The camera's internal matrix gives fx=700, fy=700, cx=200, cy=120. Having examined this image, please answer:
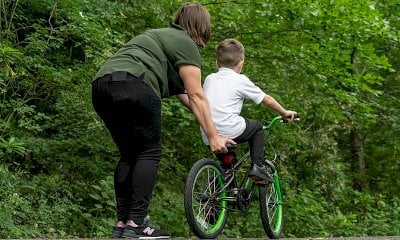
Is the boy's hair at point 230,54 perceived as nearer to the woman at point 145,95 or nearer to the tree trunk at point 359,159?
the woman at point 145,95

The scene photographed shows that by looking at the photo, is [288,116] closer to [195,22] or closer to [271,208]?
[271,208]

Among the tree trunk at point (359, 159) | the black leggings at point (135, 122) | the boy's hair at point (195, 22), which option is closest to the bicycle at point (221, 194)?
the black leggings at point (135, 122)

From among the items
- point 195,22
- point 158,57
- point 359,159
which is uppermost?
point 195,22

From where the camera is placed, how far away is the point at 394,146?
16609 mm

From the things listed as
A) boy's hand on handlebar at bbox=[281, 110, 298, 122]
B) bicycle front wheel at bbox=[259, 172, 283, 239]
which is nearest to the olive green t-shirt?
boy's hand on handlebar at bbox=[281, 110, 298, 122]

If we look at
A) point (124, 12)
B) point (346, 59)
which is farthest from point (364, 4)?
point (124, 12)

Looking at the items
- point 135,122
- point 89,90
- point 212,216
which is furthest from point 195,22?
point 89,90

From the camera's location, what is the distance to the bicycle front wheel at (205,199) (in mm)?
4887

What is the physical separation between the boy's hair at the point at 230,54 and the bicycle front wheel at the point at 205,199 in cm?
78

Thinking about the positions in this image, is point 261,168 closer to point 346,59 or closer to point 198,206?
point 198,206

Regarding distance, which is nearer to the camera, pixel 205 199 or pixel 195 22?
pixel 195 22

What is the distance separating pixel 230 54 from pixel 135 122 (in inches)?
43.6

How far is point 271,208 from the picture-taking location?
5.82 m

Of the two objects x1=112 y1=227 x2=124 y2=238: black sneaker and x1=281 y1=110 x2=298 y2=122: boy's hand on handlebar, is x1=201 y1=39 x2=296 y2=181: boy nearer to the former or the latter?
x1=281 y1=110 x2=298 y2=122: boy's hand on handlebar
